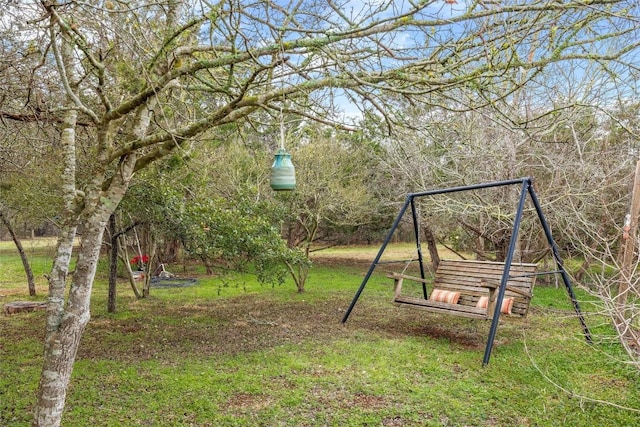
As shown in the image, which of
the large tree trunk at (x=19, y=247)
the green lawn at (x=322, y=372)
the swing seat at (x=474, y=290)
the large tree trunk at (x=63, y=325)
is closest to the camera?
the large tree trunk at (x=63, y=325)

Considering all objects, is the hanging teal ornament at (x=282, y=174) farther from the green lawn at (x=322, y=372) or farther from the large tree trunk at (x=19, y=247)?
the large tree trunk at (x=19, y=247)

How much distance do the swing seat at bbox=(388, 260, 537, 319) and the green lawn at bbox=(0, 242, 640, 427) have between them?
1.60 ft

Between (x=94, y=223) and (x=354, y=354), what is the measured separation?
3.24 m

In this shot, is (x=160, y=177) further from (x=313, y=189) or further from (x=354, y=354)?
(x=313, y=189)

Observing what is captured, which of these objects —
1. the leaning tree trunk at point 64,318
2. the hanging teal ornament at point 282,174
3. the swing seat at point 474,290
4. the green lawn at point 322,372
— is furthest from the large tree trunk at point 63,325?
the swing seat at point 474,290

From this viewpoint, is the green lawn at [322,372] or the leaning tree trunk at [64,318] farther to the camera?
the green lawn at [322,372]

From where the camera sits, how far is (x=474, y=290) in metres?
6.18

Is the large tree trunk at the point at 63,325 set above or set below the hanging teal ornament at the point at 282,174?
below

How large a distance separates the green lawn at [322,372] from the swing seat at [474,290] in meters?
0.49

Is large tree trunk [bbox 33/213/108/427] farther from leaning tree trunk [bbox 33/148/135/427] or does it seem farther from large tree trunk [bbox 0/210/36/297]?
large tree trunk [bbox 0/210/36/297]

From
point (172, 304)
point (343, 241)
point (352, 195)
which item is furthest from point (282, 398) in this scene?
point (343, 241)

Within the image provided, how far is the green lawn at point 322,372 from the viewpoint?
3629mm

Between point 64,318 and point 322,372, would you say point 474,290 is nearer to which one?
point 322,372

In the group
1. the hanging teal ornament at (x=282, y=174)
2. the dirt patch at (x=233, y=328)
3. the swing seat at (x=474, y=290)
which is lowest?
the dirt patch at (x=233, y=328)
